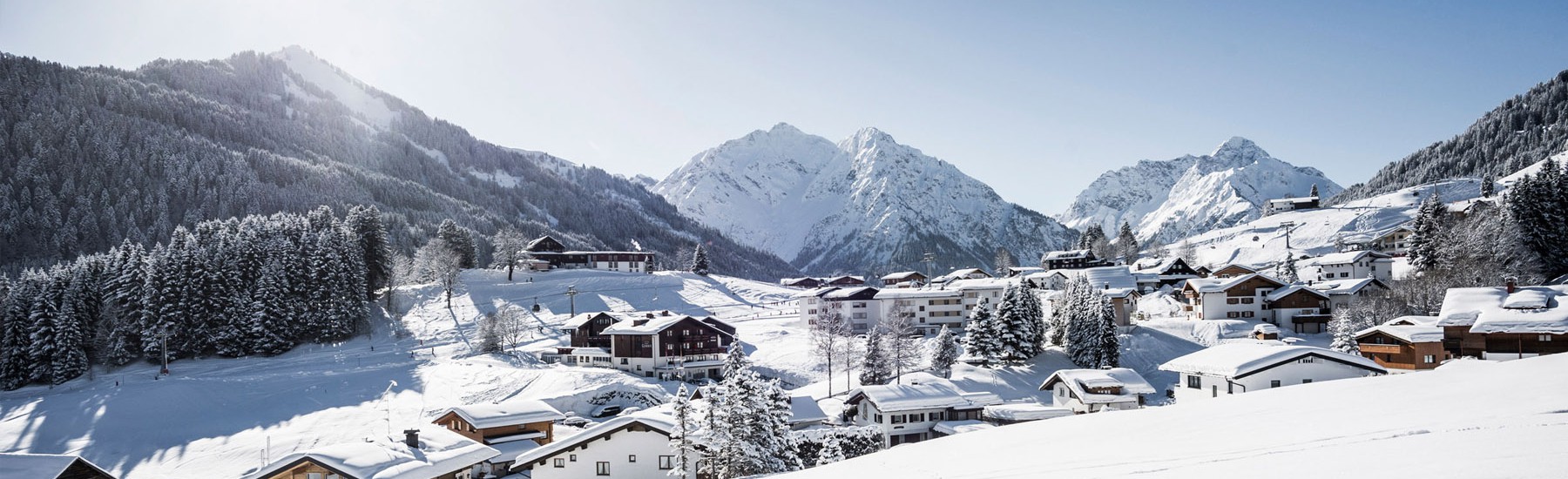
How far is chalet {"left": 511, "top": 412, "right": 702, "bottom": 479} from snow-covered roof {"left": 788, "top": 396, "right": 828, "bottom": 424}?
9233 millimetres

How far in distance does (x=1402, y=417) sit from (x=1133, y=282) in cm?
6824

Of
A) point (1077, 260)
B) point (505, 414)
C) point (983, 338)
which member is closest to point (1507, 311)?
point (983, 338)

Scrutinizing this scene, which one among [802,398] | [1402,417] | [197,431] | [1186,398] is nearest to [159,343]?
[197,431]

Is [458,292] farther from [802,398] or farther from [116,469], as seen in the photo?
[802,398]

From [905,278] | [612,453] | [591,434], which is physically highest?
[905,278]

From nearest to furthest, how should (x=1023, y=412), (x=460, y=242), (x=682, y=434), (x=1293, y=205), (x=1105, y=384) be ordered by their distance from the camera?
(x=682, y=434)
(x=1023, y=412)
(x=1105, y=384)
(x=460, y=242)
(x=1293, y=205)

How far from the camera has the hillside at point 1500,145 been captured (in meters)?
146

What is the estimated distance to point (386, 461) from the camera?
89.2 ft

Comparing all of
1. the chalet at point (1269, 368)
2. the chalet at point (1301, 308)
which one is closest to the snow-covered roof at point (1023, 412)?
the chalet at point (1269, 368)

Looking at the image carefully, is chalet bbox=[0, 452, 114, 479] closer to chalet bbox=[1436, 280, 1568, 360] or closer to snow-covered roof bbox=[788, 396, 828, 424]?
snow-covered roof bbox=[788, 396, 828, 424]

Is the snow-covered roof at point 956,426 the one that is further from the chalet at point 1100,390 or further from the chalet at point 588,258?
the chalet at point 588,258

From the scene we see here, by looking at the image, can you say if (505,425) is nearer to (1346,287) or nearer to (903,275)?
(1346,287)

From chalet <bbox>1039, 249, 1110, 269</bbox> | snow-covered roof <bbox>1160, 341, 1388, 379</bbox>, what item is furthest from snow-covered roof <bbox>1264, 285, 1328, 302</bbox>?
chalet <bbox>1039, 249, 1110, 269</bbox>

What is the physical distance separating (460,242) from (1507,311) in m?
101
